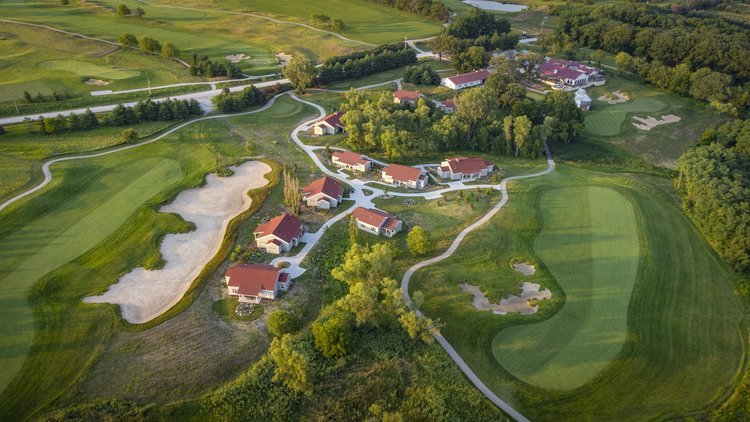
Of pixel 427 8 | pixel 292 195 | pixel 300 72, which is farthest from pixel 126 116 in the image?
pixel 427 8

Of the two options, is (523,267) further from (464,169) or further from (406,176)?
(406,176)

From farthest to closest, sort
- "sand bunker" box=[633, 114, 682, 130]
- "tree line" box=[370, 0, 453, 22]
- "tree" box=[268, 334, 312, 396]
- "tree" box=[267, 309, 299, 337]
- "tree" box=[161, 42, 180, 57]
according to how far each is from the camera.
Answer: "tree line" box=[370, 0, 453, 22]
"tree" box=[161, 42, 180, 57]
"sand bunker" box=[633, 114, 682, 130]
"tree" box=[267, 309, 299, 337]
"tree" box=[268, 334, 312, 396]

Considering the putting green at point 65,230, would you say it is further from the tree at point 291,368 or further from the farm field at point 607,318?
the farm field at point 607,318

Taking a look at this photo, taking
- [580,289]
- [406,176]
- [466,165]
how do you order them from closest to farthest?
1. [580,289]
2. [406,176]
3. [466,165]

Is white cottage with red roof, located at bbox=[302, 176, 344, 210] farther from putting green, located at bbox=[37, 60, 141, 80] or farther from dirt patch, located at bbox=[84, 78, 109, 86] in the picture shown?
putting green, located at bbox=[37, 60, 141, 80]

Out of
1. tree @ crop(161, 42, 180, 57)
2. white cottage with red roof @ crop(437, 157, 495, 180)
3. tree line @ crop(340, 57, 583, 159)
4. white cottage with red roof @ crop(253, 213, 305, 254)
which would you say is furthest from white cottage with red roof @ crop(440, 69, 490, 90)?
tree @ crop(161, 42, 180, 57)

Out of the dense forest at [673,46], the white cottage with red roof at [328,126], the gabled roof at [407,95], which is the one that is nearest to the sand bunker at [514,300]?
the white cottage with red roof at [328,126]
